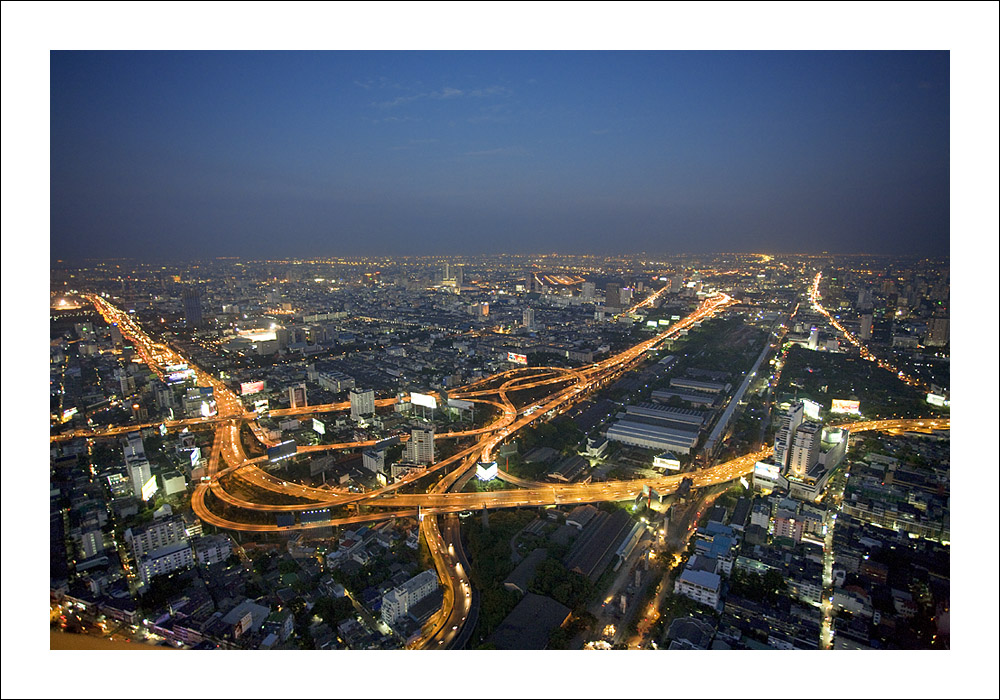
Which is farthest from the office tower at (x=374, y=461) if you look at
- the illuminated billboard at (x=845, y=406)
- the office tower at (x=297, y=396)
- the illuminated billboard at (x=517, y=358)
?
the illuminated billboard at (x=845, y=406)

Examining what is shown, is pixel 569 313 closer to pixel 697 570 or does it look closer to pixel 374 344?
pixel 374 344

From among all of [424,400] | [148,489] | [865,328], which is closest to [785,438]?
[865,328]

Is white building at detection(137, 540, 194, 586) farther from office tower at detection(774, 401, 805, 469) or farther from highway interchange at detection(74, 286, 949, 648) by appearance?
office tower at detection(774, 401, 805, 469)

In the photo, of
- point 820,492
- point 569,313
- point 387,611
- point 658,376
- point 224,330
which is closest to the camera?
point 387,611

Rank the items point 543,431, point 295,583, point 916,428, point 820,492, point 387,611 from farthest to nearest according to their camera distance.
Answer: point 543,431, point 916,428, point 820,492, point 295,583, point 387,611

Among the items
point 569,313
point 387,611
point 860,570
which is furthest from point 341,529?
point 569,313

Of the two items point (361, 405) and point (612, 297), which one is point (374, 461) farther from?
point (612, 297)

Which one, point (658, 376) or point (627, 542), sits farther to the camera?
point (658, 376)

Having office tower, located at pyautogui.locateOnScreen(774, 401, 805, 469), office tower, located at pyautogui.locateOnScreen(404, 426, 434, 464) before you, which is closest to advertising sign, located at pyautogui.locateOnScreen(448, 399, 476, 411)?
office tower, located at pyautogui.locateOnScreen(404, 426, 434, 464)
